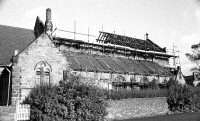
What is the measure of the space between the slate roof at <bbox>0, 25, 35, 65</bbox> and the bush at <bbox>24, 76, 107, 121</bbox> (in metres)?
9.43

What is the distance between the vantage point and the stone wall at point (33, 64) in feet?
71.6

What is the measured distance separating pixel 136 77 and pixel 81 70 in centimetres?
851

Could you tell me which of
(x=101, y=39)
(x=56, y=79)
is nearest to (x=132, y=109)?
(x=56, y=79)

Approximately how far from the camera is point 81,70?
27953 mm

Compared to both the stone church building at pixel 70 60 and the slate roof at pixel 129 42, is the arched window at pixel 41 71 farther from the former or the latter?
the slate roof at pixel 129 42

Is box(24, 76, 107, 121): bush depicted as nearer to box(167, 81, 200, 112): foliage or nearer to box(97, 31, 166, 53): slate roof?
box(167, 81, 200, 112): foliage

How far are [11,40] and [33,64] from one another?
827 cm

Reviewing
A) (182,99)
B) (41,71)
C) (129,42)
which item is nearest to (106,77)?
(41,71)

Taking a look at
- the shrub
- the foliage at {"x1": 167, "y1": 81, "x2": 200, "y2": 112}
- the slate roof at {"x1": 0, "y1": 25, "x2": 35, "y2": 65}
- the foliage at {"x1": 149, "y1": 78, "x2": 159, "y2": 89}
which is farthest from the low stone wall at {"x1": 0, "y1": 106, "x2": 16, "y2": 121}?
the foliage at {"x1": 149, "y1": 78, "x2": 159, "y2": 89}

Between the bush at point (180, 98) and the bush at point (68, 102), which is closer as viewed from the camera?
the bush at point (68, 102)

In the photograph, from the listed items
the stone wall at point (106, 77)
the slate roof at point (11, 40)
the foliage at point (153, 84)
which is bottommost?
the foliage at point (153, 84)

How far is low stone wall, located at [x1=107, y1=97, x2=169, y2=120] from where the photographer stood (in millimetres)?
22184

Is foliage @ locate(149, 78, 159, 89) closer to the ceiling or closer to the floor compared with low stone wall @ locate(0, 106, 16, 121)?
closer to the ceiling

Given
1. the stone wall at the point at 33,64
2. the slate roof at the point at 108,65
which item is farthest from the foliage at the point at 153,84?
the stone wall at the point at 33,64
